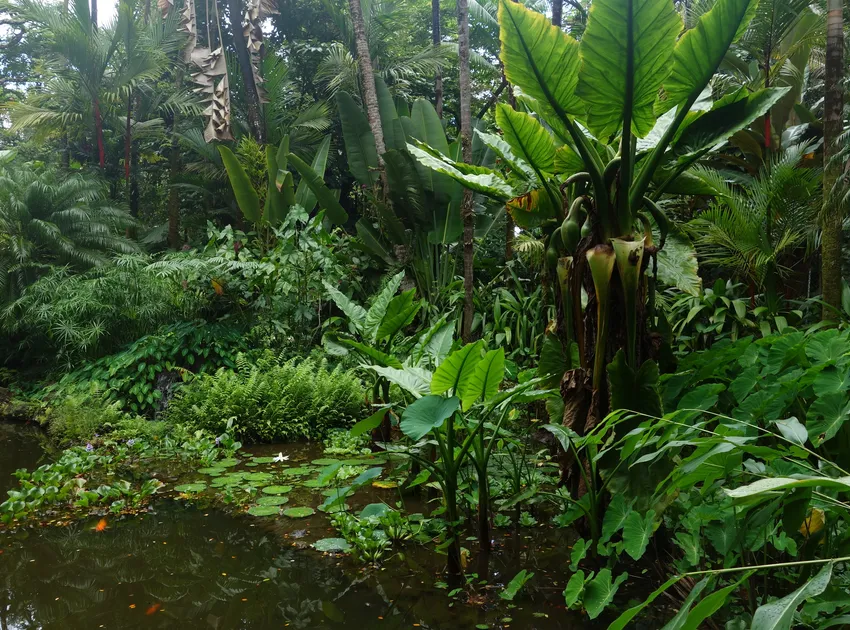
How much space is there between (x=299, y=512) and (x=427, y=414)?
1630 millimetres

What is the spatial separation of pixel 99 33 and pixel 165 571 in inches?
420

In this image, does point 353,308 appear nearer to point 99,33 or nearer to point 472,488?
point 472,488

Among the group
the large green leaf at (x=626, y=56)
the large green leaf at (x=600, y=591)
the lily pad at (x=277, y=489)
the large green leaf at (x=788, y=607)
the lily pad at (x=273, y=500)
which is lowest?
the lily pad at (x=277, y=489)

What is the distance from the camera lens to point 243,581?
2.73 meters

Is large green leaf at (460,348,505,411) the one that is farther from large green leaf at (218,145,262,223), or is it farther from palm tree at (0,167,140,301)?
palm tree at (0,167,140,301)

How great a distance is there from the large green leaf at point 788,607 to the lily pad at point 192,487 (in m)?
3.76

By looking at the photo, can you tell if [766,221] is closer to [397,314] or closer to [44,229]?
[397,314]

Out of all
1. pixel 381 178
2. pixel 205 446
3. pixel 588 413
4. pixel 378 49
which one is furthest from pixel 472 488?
pixel 378 49

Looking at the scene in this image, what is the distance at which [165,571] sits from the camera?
9.39 ft

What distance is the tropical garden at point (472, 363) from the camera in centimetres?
206

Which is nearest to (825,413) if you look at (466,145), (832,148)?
(832,148)

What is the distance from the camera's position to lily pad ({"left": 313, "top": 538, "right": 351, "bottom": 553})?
2.88 metres

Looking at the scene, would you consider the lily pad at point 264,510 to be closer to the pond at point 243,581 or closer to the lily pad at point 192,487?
the pond at point 243,581

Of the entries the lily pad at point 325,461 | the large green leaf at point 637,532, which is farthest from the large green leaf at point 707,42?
the lily pad at point 325,461
